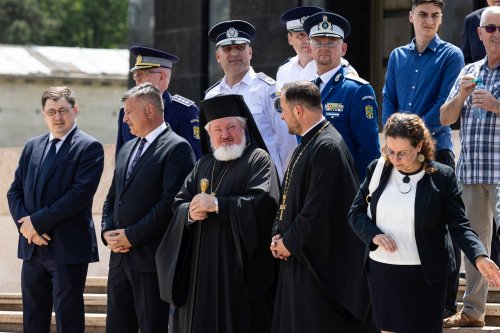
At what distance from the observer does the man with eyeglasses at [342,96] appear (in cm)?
823

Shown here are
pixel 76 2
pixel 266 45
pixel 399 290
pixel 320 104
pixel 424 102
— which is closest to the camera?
pixel 399 290

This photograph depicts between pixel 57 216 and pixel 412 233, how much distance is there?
10.3ft

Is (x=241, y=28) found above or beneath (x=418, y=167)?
above

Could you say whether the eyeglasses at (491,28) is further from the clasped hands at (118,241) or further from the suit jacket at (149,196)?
the clasped hands at (118,241)

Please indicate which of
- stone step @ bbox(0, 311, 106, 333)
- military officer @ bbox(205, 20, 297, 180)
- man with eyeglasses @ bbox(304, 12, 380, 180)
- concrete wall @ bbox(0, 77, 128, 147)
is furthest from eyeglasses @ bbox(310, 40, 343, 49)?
concrete wall @ bbox(0, 77, 128, 147)

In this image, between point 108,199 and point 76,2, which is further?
point 76,2

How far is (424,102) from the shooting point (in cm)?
838

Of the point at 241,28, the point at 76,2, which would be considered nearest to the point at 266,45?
the point at 241,28

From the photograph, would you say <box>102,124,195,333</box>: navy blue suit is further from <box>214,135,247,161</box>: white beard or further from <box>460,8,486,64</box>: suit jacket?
<box>460,8,486,64</box>: suit jacket

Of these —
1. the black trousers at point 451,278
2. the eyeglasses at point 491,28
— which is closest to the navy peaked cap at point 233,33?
the black trousers at point 451,278

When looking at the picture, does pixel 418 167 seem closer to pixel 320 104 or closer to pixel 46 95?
pixel 320 104

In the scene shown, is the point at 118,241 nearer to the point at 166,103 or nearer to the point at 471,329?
the point at 166,103

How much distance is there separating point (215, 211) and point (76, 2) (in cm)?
5471

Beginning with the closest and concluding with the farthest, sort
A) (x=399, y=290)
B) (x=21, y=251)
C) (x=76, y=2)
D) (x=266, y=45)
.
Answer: (x=399, y=290) < (x=21, y=251) < (x=266, y=45) < (x=76, y=2)
